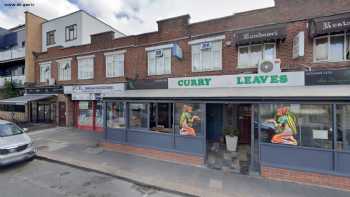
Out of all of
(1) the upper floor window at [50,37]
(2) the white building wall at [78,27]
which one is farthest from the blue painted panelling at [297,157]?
(1) the upper floor window at [50,37]

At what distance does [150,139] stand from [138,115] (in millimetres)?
1391

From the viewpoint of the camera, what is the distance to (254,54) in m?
9.35

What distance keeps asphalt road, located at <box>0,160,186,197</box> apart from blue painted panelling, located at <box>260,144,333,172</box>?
343 cm

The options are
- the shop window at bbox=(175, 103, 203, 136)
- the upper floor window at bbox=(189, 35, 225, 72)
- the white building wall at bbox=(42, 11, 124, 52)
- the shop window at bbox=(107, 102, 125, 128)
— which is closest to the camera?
the shop window at bbox=(175, 103, 203, 136)

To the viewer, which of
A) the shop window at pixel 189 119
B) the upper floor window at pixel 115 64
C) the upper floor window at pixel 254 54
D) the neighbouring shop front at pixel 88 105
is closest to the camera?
the shop window at pixel 189 119

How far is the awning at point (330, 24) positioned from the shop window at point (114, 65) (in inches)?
Result: 422

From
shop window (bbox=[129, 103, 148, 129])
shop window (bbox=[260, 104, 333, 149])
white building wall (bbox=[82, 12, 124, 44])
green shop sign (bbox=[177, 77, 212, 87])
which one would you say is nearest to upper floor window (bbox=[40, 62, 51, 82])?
white building wall (bbox=[82, 12, 124, 44])

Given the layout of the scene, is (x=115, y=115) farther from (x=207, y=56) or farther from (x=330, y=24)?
(x=330, y=24)

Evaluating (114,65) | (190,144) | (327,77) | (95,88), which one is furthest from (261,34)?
(95,88)

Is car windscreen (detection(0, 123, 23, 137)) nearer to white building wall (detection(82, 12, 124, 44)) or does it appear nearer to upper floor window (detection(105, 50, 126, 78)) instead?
upper floor window (detection(105, 50, 126, 78))

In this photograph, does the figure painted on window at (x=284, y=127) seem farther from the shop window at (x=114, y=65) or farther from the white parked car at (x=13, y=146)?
the shop window at (x=114, y=65)

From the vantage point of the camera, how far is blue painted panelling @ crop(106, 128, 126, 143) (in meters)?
9.16

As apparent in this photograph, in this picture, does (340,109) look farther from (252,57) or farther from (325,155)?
(252,57)

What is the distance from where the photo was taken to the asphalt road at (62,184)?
5.30 metres
